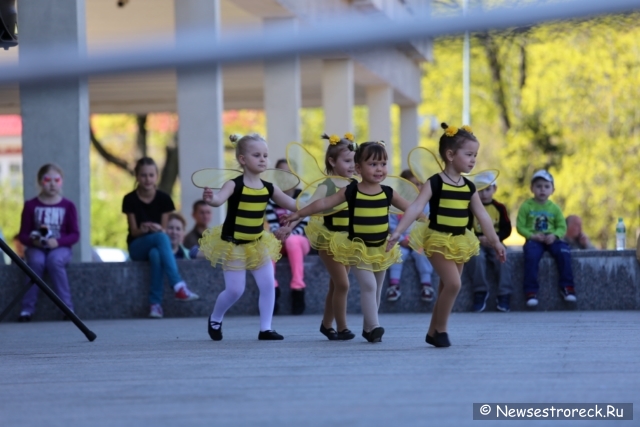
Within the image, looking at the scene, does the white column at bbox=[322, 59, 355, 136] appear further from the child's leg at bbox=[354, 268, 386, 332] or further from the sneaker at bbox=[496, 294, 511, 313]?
the child's leg at bbox=[354, 268, 386, 332]

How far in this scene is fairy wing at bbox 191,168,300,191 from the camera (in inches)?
373

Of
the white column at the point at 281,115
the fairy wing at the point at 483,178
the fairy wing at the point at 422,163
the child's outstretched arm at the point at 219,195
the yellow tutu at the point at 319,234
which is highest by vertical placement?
the white column at the point at 281,115

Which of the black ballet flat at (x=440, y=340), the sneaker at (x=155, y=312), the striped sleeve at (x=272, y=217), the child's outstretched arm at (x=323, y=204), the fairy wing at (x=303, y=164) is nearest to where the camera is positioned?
the black ballet flat at (x=440, y=340)

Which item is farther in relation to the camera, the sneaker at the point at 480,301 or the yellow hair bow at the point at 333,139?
the sneaker at the point at 480,301

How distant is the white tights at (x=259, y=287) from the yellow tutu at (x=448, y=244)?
1398 millimetres

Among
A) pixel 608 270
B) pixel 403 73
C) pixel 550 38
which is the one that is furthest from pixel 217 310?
pixel 403 73

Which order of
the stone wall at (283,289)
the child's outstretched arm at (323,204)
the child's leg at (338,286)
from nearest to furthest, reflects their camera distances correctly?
the child's outstretched arm at (323,204) → the child's leg at (338,286) → the stone wall at (283,289)

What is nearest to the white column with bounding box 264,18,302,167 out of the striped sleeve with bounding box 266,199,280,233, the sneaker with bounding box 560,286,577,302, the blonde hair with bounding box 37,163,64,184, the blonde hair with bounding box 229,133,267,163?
the striped sleeve with bounding box 266,199,280,233

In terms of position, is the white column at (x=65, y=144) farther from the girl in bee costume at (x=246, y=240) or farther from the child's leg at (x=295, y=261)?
the girl in bee costume at (x=246, y=240)

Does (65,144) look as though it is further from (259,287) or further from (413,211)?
(413,211)

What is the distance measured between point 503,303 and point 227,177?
4.11m

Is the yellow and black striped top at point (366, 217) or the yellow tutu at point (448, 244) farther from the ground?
the yellow and black striped top at point (366, 217)

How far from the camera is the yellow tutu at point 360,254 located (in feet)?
27.2

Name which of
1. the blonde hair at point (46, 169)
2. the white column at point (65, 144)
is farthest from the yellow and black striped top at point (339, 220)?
the white column at point (65, 144)
